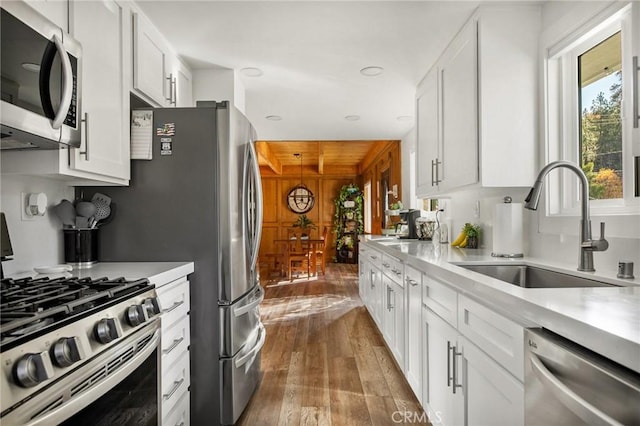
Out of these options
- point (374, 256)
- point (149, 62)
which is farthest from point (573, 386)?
point (374, 256)

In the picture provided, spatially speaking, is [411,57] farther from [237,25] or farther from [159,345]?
[159,345]

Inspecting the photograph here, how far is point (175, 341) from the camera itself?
1.84 meters

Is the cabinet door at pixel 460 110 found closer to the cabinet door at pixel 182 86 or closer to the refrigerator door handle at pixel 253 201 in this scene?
the refrigerator door handle at pixel 253 201

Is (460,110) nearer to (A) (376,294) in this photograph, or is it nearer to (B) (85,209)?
(A) (376,294)

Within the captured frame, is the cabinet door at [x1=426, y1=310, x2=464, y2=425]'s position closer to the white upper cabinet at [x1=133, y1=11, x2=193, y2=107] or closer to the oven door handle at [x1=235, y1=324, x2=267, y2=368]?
the oven door handle at [x1=235, y1=324, x2=267, y2=368]

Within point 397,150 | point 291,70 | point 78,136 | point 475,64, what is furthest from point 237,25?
point 397,150

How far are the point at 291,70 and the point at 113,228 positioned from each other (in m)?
1.78

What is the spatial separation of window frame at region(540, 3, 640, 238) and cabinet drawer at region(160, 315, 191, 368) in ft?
6.30

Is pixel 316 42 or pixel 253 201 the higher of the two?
pixel 316 42

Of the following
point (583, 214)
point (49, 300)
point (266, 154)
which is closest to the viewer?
point (49, 300)

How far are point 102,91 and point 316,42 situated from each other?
4.52ft

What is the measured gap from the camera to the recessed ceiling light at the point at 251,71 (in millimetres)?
3035

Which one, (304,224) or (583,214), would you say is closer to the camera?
(583,214)

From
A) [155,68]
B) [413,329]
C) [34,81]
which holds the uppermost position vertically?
[155,68]
